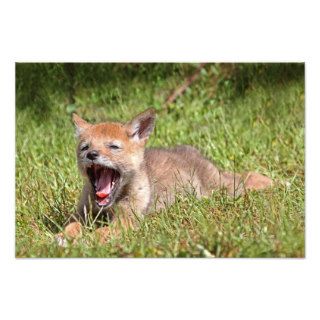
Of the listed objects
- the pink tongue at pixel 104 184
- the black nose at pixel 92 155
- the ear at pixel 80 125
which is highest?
the ear at pixel 80 125

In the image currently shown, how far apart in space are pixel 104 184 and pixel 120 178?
10 cm

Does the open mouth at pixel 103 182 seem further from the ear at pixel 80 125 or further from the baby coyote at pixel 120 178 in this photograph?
the ear at pixel 80 125

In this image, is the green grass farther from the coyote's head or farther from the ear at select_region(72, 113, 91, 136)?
the ear at select_region(72, 113, 91, 136)

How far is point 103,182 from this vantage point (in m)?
5.59

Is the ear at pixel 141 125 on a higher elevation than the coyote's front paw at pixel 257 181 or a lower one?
higher

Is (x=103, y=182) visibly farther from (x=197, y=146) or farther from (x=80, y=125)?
(x=197, y=146)

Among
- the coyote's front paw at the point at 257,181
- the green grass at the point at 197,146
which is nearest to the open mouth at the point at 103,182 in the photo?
the green grass at the point at 197,146

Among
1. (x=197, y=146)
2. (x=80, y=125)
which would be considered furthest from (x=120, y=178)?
(x=197, y=146)

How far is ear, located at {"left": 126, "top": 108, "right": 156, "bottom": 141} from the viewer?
5672 mm

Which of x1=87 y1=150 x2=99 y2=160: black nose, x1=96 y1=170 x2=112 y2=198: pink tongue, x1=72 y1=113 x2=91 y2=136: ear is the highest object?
x1=72 y1=113 x2=91 y2=136: ear

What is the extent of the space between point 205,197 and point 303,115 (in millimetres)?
1456

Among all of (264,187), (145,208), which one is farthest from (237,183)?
(145,208)

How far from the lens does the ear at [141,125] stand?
5672 mm

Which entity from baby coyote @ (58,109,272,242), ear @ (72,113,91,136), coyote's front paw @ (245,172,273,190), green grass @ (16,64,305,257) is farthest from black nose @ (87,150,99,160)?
coyote's front paw @ (245,172,273,190)
